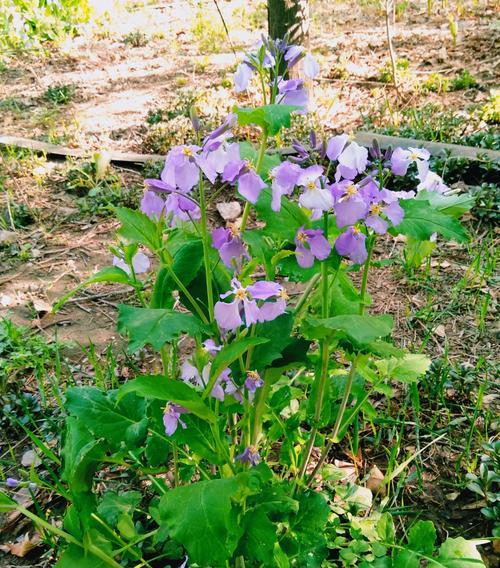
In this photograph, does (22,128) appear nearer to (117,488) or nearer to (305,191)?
(117,488)

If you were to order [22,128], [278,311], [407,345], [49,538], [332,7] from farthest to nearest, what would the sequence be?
[332,7] → [22,128] → [407,345] → [49,538] → [278,311]

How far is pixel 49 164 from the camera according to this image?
3891mm

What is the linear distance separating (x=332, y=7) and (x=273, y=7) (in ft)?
12.9

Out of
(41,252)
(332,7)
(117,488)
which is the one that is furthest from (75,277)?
(332,7)

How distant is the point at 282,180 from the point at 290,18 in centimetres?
329

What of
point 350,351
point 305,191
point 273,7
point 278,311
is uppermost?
point 273,7

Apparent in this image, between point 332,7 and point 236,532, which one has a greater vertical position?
point 332,7

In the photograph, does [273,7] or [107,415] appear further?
[273,7]

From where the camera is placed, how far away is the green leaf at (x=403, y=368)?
1531 millimetres

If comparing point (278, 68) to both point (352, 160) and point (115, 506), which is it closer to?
point (352, 160)

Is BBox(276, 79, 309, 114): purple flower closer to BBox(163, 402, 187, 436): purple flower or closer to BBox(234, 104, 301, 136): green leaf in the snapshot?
BBox(234, 104, 301, 136): green leaf

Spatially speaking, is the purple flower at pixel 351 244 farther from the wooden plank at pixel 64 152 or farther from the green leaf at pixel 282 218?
the wooden plank at pixel 64 152

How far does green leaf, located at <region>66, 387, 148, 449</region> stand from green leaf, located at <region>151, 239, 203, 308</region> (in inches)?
10.2

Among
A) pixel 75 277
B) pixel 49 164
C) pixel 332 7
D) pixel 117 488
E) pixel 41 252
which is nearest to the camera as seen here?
pixel 117 488
